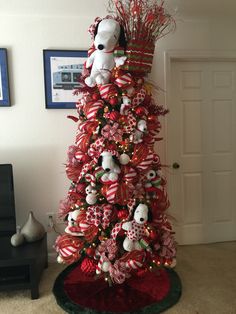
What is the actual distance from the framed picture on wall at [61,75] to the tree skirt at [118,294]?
58.7 inches

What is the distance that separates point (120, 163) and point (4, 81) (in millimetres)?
1336

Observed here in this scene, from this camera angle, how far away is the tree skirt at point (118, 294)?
6.10ft

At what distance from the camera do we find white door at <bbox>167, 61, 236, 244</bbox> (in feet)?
8.98

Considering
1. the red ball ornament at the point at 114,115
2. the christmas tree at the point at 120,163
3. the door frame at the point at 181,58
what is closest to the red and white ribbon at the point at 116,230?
the christmas tree at the point at 120,163

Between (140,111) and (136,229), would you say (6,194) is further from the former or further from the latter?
(140,111)

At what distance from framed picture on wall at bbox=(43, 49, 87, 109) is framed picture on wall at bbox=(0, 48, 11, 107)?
328 mm

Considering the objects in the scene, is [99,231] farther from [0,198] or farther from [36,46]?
[36,46]

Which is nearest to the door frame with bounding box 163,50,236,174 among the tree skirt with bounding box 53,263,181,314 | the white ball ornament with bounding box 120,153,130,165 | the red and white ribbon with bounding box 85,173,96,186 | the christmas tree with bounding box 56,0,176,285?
the christmas tree with bounding box 56,0,176,285

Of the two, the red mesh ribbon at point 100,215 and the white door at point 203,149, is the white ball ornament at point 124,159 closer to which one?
the red mesh ribbon at point 100,215

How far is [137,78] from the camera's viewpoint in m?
1.92

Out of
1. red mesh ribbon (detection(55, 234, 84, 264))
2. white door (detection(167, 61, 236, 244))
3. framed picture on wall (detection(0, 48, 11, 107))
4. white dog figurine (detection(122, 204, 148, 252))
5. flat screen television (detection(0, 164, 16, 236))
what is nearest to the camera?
white dog figurine (detection(122, 204, 148, 252))

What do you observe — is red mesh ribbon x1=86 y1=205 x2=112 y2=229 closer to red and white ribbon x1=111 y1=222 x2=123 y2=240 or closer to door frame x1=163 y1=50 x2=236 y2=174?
red and white ribbon x1=111 y1=222 x2=123 y2=240

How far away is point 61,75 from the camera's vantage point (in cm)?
245

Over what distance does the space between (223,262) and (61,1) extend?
2.63 m
